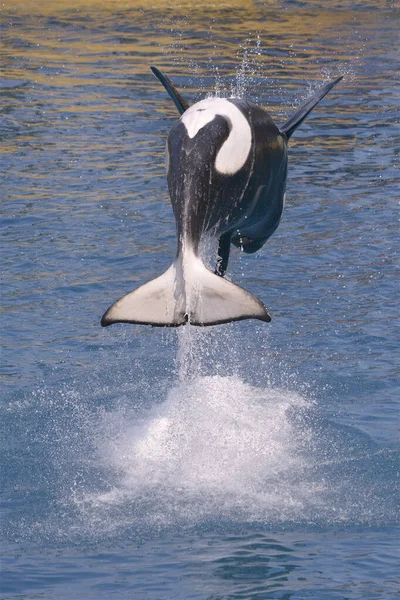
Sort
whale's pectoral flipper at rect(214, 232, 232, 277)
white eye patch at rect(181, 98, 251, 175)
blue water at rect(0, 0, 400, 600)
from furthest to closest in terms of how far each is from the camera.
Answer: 1. whale's pectoral flipper at rect(214, 232, 232, 277)
2. blue water at rect(0, 0, 400, 600)
3. white eye patch at rect(181, 98, 251, 175)

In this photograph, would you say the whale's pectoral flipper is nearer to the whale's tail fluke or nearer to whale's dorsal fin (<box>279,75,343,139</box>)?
whale's dorsal fin (<box>279,75,343,139</box>)

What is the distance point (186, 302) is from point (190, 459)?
244cm

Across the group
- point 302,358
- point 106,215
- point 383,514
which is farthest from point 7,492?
point 106,215

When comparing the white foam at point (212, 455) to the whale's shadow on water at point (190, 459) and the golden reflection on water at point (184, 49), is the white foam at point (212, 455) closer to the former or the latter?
the whale's shadow on water at point (190, 459)

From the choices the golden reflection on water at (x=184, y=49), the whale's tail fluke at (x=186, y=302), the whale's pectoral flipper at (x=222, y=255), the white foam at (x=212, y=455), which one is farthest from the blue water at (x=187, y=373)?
the whale's tail fluke at (x=186, y=302)

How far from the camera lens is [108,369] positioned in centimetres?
1095

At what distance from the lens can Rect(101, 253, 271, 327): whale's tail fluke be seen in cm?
671

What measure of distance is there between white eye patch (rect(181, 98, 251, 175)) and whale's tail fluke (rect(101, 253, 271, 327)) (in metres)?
0.62

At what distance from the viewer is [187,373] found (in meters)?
10.9

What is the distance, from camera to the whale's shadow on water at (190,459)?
26.4 ft


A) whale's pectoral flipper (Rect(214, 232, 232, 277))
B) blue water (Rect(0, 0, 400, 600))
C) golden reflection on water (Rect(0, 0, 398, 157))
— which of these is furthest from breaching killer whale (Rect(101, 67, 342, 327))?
golden reflection on water (Rect(0, 0, 398, 157))

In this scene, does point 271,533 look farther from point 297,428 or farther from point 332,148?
point 332,148

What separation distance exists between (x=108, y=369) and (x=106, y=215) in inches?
181

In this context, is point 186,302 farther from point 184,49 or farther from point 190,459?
point 184,49
